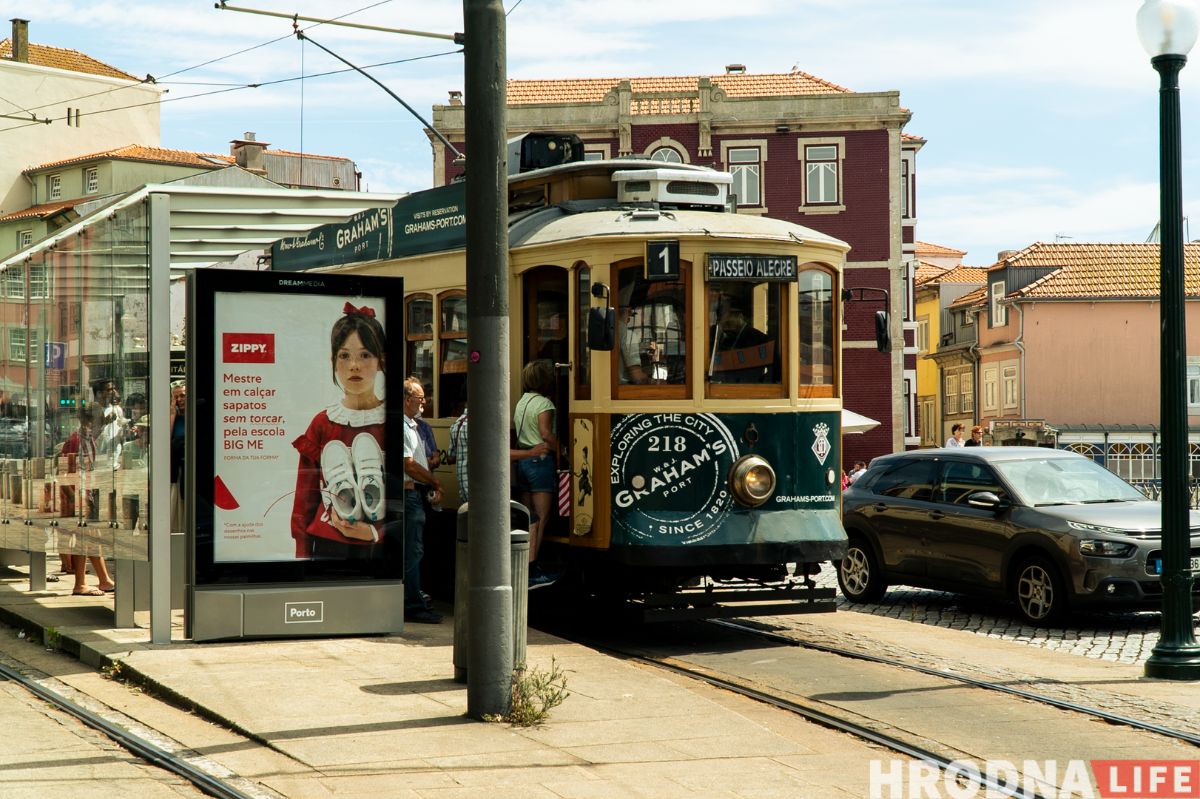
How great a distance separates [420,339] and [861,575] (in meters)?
5.25

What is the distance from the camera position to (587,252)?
1172 centimetres

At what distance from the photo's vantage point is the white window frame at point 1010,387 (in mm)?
62062

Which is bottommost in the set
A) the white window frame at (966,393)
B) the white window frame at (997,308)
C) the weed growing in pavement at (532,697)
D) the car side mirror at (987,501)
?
the weed growing in pavement at (532,697)

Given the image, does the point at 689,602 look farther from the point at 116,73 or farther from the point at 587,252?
the point at 116,73

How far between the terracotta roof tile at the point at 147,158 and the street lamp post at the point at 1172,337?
5203cm

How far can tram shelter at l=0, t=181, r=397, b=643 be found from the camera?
10609 mm

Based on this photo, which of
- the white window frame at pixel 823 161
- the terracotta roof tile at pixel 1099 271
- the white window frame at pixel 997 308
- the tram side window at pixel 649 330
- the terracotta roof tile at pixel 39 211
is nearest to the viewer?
the tram side window at pixel 649 330

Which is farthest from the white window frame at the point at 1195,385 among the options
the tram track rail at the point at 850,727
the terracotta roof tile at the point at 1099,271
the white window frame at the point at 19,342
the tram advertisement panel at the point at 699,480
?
the tram track rail at the point at 850,727

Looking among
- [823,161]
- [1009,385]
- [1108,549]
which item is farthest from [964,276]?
[1108,549]

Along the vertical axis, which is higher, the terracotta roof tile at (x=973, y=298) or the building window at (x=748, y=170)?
the building window at (x=748, y=170)

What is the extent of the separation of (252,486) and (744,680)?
11.8ft

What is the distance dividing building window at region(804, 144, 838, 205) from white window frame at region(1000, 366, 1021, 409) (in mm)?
18389

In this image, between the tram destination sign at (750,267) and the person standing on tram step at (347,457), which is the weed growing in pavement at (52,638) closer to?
the person standing on tram step at (347,457)

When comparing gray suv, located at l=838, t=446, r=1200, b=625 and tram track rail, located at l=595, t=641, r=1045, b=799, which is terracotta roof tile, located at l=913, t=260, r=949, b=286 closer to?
gray suv, located at l=838, t=446, r=1200, b=625
